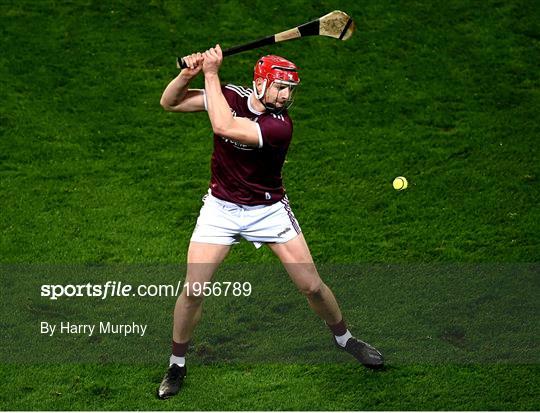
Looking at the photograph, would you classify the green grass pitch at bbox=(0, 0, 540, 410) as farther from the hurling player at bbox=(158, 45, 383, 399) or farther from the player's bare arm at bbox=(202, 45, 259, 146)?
the player's bare arm at bbox=(202, 45, 259, 146)

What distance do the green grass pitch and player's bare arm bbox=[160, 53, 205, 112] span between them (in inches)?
68.2

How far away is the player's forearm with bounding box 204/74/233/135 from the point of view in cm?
615

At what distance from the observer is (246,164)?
6492 millimetres

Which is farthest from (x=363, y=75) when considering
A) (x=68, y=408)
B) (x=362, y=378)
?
(x=68, y=408)

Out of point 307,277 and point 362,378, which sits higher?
point 307,277

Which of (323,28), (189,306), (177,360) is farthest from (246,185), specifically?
(177,360)

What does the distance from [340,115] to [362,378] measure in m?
3.89

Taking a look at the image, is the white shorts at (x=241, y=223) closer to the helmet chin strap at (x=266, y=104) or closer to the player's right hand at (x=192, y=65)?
the helmet chin strap at (x=266, y=104)

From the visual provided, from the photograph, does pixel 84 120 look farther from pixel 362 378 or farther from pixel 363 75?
pixel 362 378

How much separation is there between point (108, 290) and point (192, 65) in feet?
7.43

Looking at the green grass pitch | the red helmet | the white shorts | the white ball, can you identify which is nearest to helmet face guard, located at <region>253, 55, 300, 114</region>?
the red helmet

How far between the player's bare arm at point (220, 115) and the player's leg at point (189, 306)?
0.78m

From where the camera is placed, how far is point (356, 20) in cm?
1162

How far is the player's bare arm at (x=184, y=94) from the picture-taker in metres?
6.42
